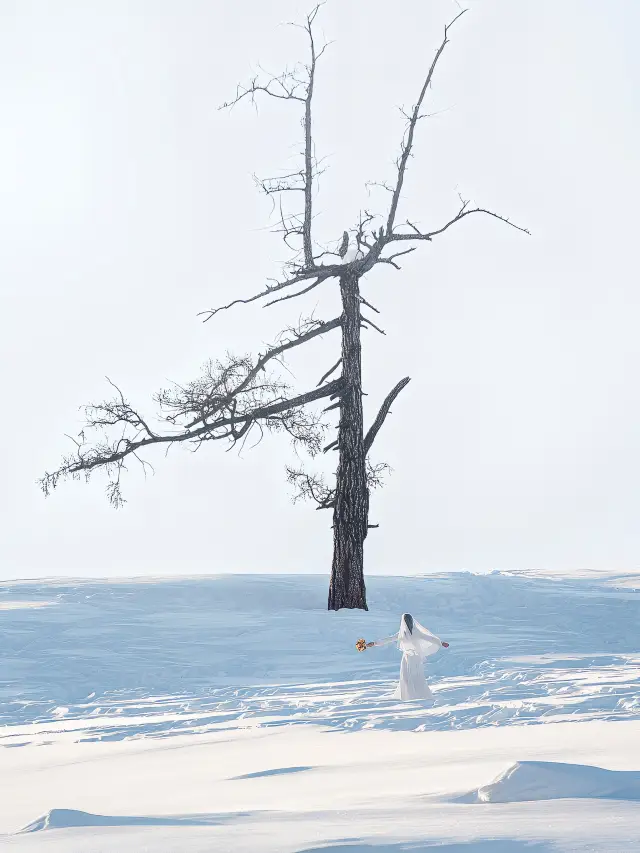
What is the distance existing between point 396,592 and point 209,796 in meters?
15.0

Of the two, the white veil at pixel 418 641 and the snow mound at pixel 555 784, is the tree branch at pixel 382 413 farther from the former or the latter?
the snow mound at pixel 555 784

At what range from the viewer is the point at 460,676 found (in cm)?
1330

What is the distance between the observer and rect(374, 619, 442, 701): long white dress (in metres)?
11.6

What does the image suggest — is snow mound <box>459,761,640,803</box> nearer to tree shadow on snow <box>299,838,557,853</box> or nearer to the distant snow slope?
tree shadow on snow <box>299,838,557,853</box>

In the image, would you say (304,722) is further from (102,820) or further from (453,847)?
(453,847)

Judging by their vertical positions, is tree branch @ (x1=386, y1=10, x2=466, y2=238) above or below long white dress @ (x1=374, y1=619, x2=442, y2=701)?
above

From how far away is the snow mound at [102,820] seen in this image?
5496 millimetres

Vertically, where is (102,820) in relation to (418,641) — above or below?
below

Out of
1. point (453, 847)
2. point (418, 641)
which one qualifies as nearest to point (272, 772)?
point (453, 847)

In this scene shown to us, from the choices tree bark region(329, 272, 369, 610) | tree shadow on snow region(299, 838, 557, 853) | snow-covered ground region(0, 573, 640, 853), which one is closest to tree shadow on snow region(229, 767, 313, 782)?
snow-covered ground region(0, 573, 640, 853)

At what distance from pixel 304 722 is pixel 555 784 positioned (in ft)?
14.7

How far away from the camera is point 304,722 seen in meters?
10.0

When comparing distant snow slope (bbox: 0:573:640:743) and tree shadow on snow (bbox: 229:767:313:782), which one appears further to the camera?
distant snow slope (bbox: 0:573:640:743)

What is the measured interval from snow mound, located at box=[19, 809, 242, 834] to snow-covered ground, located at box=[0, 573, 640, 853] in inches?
0.7
